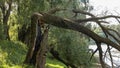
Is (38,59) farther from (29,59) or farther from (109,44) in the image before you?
(109,44)

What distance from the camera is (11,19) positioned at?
2339cm

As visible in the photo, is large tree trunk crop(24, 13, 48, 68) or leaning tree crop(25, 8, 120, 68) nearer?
leaning tree crop(25, 8, 120, 68)

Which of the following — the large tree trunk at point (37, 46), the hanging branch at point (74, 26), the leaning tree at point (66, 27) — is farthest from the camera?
the large tree trunk at point (37, 46)

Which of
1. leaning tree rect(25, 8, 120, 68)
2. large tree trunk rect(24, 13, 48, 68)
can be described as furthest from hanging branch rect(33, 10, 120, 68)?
large tree trunk rect(24, 13, 48, 68)

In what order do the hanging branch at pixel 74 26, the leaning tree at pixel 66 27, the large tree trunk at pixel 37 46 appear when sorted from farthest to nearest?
the large tree trunk at pixel 37 46 → the leaning tree at pixel 66 27 → the hanging branch at pixel 74 26

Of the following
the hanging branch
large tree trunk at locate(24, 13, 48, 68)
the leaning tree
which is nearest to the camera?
the hanging branch

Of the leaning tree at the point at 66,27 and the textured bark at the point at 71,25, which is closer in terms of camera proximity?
the textured bark at the point at 71,25

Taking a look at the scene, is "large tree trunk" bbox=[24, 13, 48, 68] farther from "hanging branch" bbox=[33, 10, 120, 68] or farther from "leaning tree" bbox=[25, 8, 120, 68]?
"hanging branch" bbox=[33, 10, 120, 68]

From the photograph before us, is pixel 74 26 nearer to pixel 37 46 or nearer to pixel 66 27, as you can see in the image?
pixel 66 27

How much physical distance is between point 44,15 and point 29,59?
71.0 inches

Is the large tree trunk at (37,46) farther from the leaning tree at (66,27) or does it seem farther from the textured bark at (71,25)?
the textured bark at (71,25)

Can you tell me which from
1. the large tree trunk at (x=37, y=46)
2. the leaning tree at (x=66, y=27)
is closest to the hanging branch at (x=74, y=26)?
the leaning tree at (x=66, y=27)

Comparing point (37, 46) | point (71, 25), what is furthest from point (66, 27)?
point (37, 46)

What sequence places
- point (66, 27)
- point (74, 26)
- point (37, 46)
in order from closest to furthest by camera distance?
point (74, 26) < point (66, 27) < point (37, 46)
